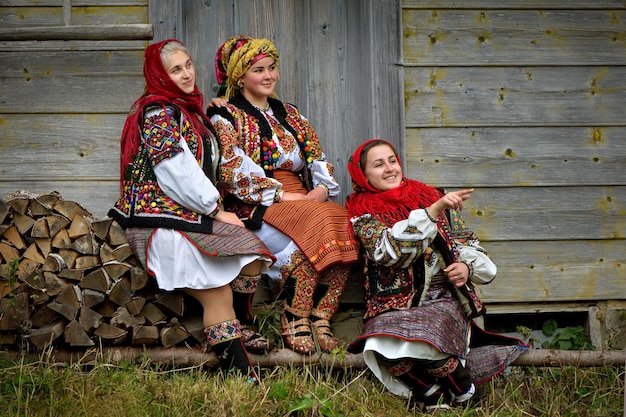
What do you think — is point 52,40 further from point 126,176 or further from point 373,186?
point 373,186

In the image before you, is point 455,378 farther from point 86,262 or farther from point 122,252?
point 86,262

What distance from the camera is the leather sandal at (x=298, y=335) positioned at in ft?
13.5

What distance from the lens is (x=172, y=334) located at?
13.1ft

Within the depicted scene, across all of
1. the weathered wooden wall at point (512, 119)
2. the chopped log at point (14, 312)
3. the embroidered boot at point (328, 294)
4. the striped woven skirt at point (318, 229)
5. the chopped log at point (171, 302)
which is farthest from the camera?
the weathered wooden wall at point (512, 119)

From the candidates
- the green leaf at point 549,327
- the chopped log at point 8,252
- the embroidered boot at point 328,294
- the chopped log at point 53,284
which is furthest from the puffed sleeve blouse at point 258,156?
the green leaf at point 549,327

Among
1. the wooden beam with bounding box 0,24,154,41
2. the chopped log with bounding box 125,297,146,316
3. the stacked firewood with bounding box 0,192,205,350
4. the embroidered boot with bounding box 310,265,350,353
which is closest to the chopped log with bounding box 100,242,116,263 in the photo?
the stacked firewood with bounding box 0,192,205,350

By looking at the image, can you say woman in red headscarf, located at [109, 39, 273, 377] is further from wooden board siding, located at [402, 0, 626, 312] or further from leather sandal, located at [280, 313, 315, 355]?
wooden board siding, located at [402, 0, 626, 312]

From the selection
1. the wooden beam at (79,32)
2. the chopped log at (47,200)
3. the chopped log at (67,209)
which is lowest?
the chopped log at (67,209)

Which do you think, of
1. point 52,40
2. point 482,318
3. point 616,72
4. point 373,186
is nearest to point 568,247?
point 482,318

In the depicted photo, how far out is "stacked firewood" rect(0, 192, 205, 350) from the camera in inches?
152

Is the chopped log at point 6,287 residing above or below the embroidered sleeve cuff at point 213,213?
below

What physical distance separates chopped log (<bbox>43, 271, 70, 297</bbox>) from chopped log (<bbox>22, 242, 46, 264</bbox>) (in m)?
0.07

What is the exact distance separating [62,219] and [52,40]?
119cm

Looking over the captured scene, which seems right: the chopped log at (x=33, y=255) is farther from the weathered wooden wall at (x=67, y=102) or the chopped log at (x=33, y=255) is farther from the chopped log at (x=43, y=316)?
the weathered wooden wall at (x=67, y=102)
